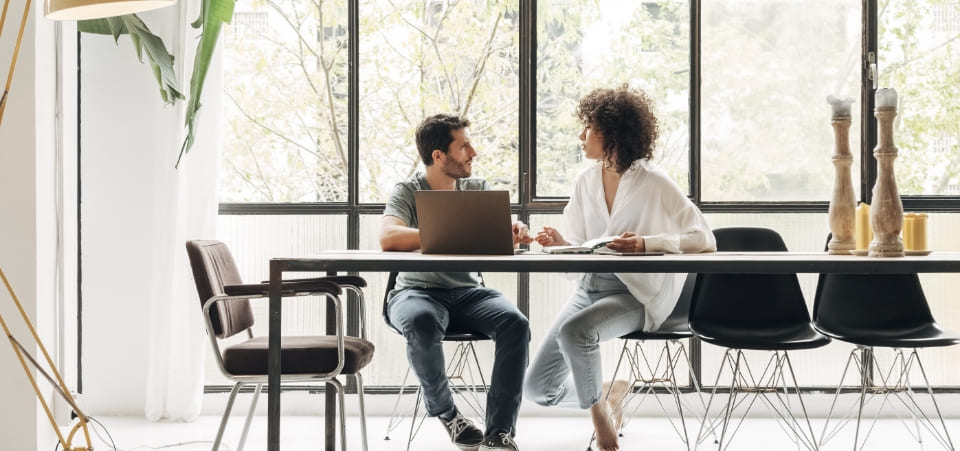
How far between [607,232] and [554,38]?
1306mm

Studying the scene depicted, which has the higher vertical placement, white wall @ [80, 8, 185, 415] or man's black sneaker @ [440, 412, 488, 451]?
white wall @ [80, 8, 185, 415]

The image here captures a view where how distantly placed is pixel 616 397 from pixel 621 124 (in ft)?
3.73

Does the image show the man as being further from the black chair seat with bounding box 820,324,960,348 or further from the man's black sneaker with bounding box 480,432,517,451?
the black chair seat with bounding box 820,324,960,348

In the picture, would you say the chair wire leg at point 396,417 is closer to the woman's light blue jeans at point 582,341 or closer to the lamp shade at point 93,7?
the woman's light blue jeans at point 582,341

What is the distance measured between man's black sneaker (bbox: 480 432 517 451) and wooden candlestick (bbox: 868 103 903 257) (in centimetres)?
137

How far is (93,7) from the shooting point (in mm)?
2615

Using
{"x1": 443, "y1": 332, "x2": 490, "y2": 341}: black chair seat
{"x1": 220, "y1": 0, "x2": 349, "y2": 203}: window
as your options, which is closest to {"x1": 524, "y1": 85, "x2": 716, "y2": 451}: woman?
{"x1": 443, "y1": 332, "x2": 490, "y2": 341}: black chair seat

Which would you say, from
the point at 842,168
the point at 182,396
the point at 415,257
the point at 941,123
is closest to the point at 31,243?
the point at 182,396

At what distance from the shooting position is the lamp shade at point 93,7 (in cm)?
251

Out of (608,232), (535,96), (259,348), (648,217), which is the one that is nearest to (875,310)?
(648,217)

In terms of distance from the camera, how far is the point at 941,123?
13.9ft

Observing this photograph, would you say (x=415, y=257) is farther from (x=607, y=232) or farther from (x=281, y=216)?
(x=281, y=216)

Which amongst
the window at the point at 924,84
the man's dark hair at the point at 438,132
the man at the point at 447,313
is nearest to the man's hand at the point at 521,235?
the man at the point at 447,313

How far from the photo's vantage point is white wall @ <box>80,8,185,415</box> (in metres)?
4.12
